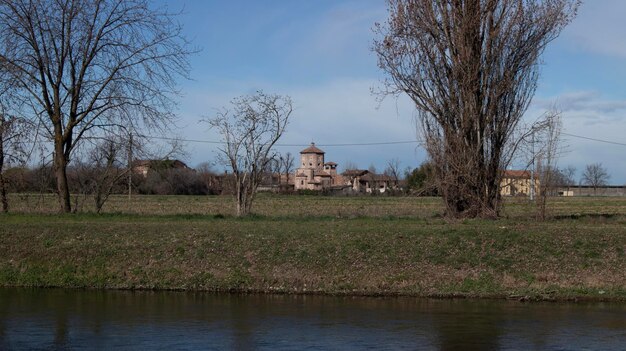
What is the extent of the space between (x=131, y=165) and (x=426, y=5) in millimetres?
13783

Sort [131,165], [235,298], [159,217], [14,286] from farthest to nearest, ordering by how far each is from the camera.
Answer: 1. [131,165]
2. [159,217]
3. [14,286]
4. [235,298]

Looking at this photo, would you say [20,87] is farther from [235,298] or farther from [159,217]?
[235,298]

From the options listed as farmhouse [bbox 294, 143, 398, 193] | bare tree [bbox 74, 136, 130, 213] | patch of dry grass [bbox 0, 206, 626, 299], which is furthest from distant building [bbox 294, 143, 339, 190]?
patch of dry grass [bbox 0, 206, 626, 299]

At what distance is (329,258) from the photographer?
61.2ft

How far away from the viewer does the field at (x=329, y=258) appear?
1725 centimetres

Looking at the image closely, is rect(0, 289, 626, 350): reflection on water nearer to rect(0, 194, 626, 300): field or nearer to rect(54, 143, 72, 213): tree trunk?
rect(0, 194, 626, 300): field

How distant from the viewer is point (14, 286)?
Result: 18125 millimetres

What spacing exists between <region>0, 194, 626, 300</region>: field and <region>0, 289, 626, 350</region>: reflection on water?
971 millimetres

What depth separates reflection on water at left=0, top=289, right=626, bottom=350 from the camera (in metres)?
11.4

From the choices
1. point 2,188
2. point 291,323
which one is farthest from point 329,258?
point 2,188

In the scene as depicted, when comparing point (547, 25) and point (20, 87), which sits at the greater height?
point (547, 25)

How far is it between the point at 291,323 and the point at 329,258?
5.53 metres

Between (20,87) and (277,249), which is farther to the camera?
(20,87)

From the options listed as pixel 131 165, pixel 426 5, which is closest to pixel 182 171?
pixel 131 165
